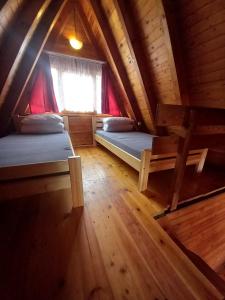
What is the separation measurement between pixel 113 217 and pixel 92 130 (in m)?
2.70

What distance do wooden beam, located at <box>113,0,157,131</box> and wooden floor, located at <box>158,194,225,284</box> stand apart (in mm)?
1993

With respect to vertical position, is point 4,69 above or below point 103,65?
below

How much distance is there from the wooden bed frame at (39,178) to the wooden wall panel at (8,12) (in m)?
1.46

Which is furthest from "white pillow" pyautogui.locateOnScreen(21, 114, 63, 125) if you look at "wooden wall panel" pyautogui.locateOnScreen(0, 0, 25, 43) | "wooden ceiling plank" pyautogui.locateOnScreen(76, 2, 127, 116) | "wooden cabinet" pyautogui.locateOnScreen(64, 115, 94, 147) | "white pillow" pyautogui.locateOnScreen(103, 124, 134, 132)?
"wooden ceiling plank" pyautogui.locateOnScreen(76, 2, 127, 116)

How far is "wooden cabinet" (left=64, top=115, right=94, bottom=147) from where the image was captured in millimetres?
3436

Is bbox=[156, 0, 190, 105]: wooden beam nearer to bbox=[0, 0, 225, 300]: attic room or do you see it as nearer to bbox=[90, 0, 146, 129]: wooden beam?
bbox=[0, 0, 225, 300]: attic room

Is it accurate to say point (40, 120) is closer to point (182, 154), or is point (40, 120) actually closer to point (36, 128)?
point (36, 128)

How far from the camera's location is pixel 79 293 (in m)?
0.74

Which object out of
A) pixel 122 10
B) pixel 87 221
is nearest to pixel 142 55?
pixel 122 10

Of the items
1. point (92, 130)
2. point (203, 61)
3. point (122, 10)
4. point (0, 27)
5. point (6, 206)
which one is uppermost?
point (122, 10)

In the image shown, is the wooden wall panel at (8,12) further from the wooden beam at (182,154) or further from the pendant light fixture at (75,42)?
the wooden beam at (182,154)

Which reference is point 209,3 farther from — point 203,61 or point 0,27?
point 0,27

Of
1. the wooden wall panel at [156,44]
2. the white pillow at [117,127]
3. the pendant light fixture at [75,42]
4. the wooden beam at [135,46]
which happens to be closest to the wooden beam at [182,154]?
the wooden wall panel at [156,44]

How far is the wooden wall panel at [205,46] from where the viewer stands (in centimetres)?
141
